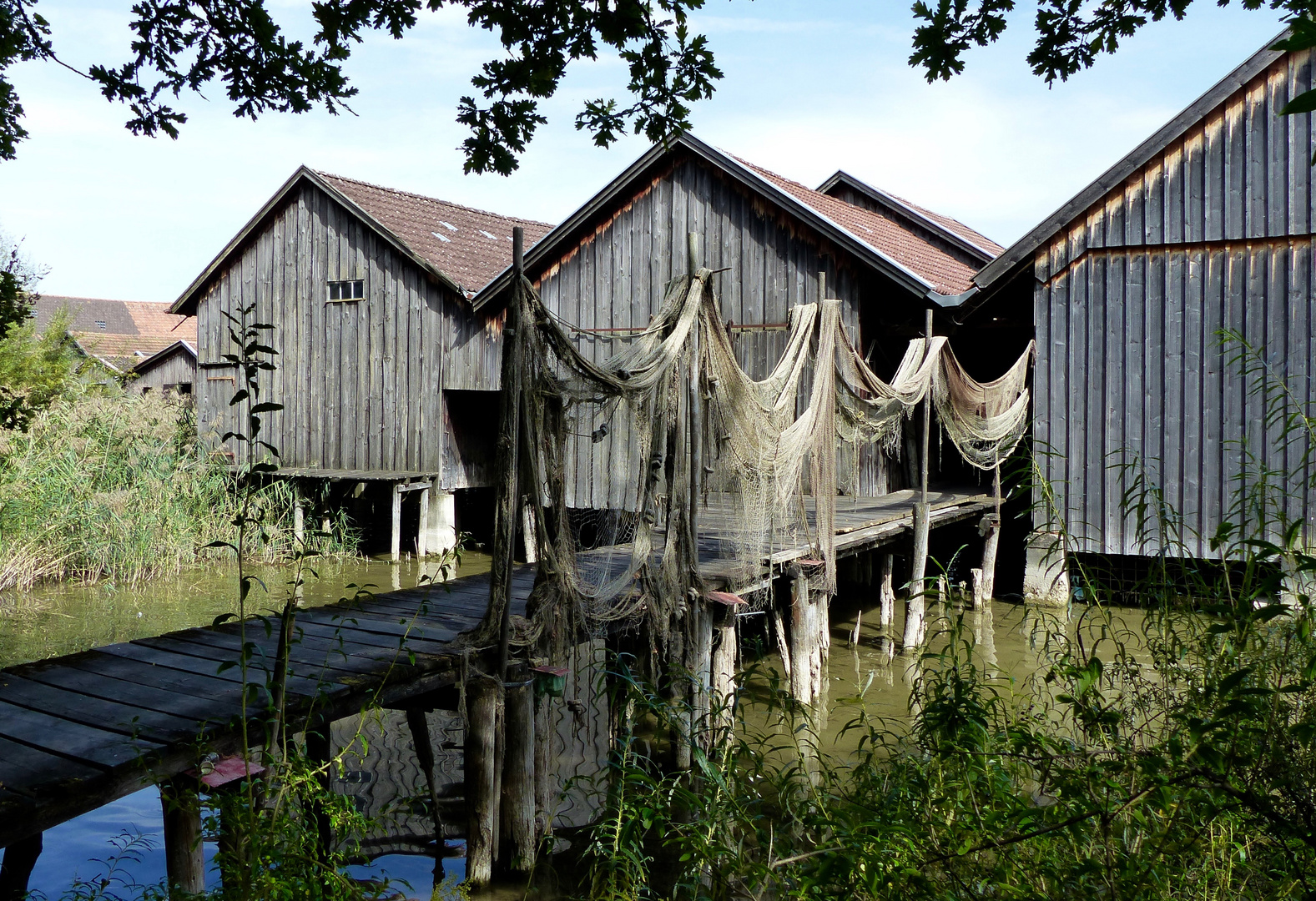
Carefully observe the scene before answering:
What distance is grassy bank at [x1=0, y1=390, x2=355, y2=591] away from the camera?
12.3m

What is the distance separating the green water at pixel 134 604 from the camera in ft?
32.8

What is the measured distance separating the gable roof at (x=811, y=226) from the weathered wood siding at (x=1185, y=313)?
1620 mm


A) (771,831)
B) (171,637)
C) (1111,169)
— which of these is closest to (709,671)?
(171,637)

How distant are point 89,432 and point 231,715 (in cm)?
1209

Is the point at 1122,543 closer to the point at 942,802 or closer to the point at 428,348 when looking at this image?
the point at 942,802

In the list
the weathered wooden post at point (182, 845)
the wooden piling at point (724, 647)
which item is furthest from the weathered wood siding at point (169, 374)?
the weathered wooden post at point (182, 845)

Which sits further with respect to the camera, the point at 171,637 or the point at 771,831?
the point at 171,637

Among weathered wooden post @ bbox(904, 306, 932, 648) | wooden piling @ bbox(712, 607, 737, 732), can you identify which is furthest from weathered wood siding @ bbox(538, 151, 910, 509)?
wooden piling @ bbox(712, 607, 737, 732)

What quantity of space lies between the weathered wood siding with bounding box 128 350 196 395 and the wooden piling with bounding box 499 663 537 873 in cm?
1954

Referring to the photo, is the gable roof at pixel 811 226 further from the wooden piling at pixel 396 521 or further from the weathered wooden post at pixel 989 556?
the wooden piling at pixel 396 521

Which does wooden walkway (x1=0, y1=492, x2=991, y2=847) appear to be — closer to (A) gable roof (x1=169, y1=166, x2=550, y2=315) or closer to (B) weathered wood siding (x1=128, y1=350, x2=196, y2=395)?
(A) gable roof (x1=169, y1=166, x2=550, y2=315)

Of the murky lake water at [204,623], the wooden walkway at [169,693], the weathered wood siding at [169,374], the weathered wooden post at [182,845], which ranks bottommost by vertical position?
the murky lake water at [204,623]

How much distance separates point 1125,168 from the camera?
37.3 feet

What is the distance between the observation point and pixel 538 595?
5891mm
